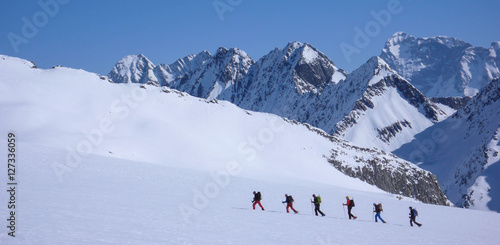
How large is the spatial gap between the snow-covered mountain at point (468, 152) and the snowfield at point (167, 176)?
66315 millimetres

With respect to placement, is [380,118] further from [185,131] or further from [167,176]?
[167,176]

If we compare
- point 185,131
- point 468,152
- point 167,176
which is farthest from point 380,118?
point 167,176

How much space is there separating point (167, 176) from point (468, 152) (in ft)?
492

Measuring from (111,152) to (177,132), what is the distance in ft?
61.9

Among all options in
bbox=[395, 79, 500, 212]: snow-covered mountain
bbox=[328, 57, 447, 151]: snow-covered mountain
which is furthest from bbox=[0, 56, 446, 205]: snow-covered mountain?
bbox=[328, 57, 447, 151]: snow-covered mountain

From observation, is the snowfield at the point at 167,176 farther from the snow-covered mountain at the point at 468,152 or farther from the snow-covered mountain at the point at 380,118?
the snow-covered mountain at the point at 380,118

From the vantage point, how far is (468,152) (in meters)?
142

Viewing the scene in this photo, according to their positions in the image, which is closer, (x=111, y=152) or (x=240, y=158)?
(x=111, y=152)

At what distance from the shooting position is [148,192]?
2294 cm

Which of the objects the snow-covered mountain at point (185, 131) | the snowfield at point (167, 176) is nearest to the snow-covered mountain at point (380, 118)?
the snow-covered mountain at point (185, 131)

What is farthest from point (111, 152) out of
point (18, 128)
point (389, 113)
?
point (389, 113)

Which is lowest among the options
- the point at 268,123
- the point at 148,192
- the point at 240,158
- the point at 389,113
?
the point at 148,192

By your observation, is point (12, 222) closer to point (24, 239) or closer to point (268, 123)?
point (24, 239)

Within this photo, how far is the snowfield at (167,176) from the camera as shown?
43.5 ft
